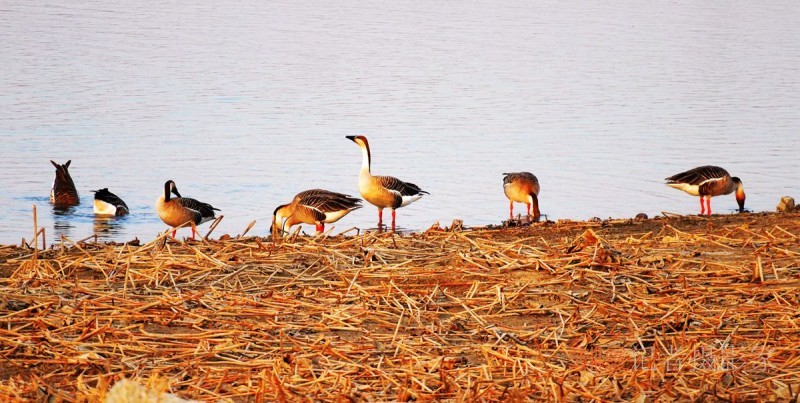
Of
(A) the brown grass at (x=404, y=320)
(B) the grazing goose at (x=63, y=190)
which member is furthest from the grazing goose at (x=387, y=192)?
(A) the brown grass at (x=404, y=320)

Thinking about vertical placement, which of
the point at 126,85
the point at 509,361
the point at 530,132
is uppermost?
the point at 126,85

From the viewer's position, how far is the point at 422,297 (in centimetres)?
638

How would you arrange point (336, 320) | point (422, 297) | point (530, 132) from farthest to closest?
point (530, 132)
point (422, 297)
point (336, 320)

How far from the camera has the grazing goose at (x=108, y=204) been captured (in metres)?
15.8

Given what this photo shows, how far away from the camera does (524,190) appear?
16.0 m

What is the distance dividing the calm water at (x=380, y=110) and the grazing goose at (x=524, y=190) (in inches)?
23.1

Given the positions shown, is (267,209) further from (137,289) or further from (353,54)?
(353,54)

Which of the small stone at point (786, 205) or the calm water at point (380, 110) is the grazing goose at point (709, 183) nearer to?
the calm water at point (380, 110)

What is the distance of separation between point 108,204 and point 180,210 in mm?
1462

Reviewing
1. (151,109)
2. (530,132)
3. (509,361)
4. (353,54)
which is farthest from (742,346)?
(353,54)

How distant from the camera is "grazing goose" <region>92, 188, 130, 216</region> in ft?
51.8

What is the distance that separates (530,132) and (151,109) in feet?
26.4

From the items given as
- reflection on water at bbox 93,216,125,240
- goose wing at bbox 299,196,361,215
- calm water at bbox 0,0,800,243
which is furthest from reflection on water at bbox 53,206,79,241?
goose wing at bbox 299,196,361,215

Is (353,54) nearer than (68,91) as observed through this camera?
No
